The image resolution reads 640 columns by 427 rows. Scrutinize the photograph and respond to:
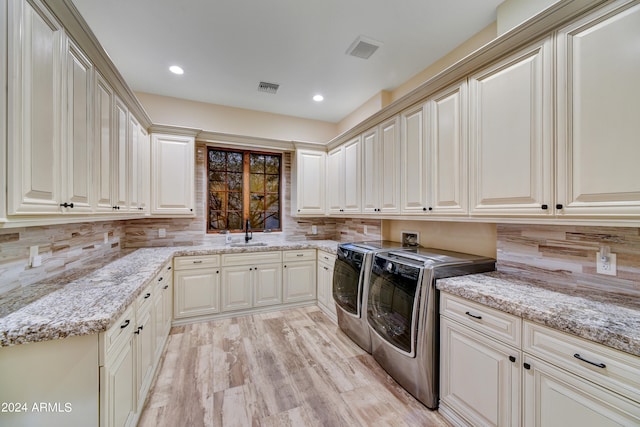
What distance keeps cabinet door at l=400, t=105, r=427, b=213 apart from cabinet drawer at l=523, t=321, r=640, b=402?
1230 mm

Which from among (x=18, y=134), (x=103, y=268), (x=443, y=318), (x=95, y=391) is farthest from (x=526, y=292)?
(x=103, y=268)

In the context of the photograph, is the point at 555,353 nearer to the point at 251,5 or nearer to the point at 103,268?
the point at 251,5

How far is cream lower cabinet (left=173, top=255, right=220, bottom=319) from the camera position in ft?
9.87

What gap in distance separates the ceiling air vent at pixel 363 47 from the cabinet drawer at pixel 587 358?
2.37 m

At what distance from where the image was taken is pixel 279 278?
3500 mm

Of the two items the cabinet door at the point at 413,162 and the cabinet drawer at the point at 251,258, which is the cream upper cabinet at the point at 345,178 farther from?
the cabinet drawer at the point at 251,258

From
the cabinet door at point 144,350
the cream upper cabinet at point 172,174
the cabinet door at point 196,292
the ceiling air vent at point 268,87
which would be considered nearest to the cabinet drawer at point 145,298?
the cabinet door at point 144,350

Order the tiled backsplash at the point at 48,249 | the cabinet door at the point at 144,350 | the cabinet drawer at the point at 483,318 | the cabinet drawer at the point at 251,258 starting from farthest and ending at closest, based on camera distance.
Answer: the cabinet drawer at the point at 251,258 → the cabinet door at the point at 144,350 → the tiled backsplash at the point at 48,249 → the cabinet drawer at the point at 483,318

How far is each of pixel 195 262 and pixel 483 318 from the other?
2927 millimetres

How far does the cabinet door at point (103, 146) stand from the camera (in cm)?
172

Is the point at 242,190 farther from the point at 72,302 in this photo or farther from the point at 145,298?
the point at 72,302

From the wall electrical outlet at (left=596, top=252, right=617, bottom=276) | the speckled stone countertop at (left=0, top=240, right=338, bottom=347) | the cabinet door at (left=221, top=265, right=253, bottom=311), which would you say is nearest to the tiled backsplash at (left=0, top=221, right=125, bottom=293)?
the speckled stone countertop at (left=0, top=240, right=338, bottom=347)

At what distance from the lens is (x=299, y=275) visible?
3.60 metres

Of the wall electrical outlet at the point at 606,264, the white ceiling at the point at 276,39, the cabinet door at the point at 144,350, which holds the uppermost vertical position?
the white ceiling at the point at 276,39
